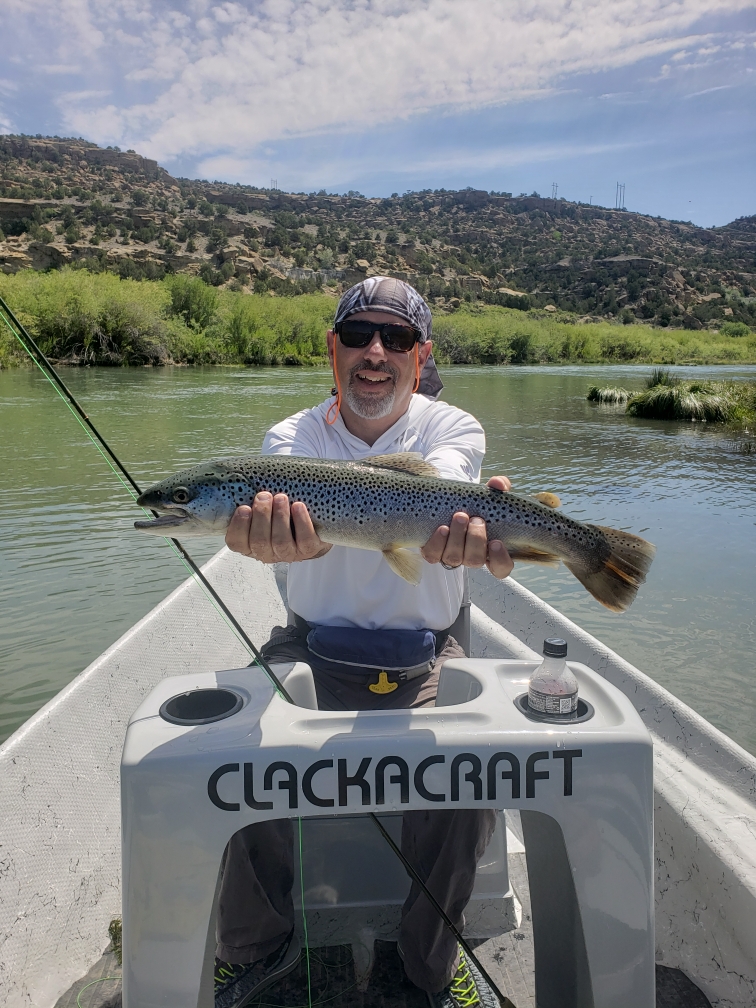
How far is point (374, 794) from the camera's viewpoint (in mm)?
1953

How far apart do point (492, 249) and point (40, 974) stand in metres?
144

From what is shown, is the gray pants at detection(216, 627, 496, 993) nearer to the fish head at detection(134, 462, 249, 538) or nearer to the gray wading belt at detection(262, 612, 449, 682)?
the gray wading belt at detection(262, 612, 449, 682)

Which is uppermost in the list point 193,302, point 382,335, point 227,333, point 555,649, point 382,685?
point 193,302

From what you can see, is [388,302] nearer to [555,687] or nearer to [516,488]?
[555,687]

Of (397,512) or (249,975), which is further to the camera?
(397,512)

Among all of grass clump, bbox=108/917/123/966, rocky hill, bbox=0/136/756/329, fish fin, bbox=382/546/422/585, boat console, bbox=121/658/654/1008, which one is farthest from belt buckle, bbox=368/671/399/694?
rocky hill, bbox=0/136/756/329

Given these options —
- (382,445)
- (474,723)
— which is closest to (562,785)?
(474,723)

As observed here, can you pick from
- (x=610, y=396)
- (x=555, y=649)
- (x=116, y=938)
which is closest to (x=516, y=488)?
(x=116, y=938)

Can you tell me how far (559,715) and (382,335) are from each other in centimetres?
187

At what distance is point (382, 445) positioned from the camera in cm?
333

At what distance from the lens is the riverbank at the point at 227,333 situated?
43.6 meters

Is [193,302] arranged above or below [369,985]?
above

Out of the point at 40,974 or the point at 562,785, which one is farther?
the point at 40,974

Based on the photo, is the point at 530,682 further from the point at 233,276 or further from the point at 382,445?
the point at 233,276
